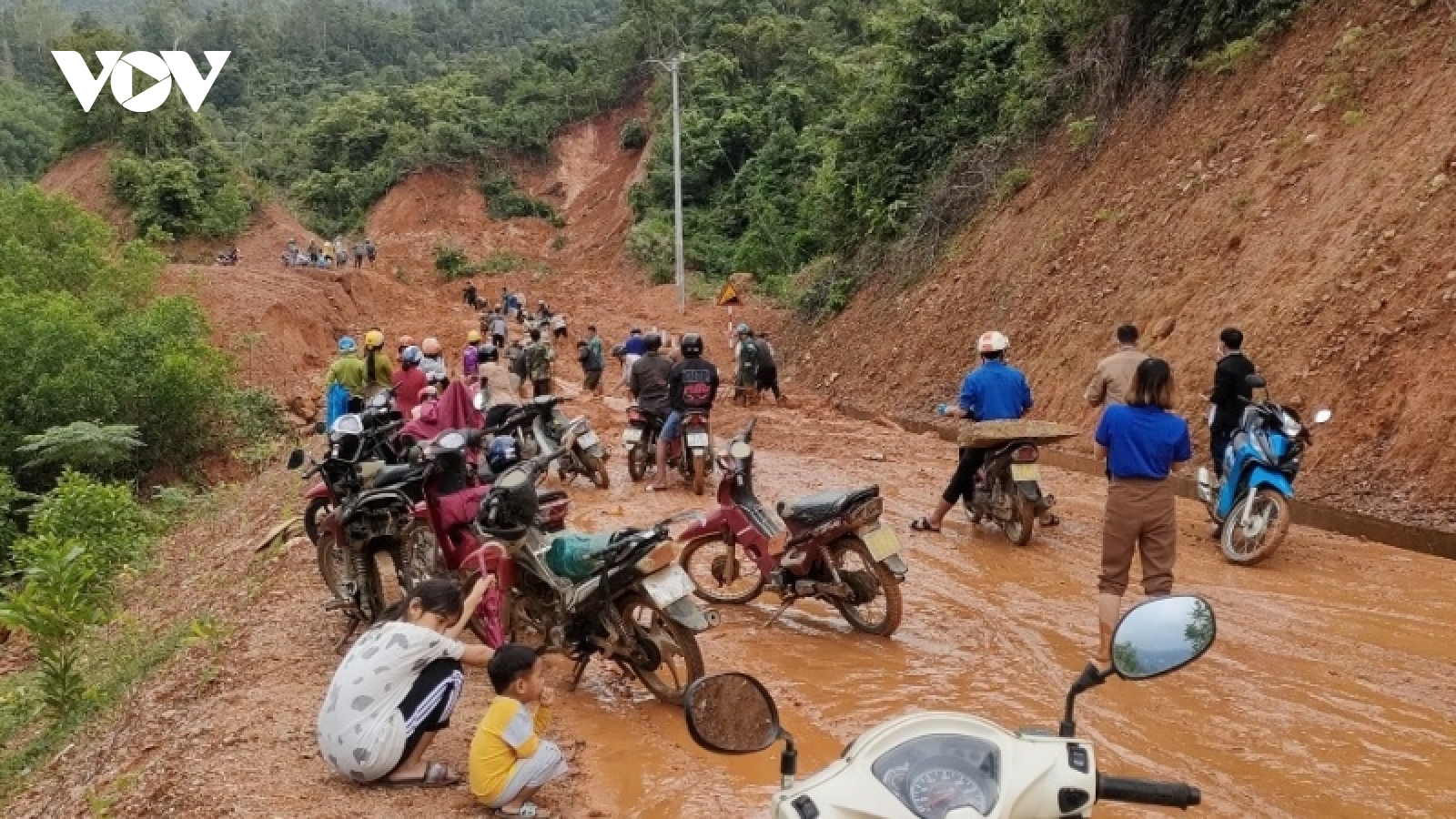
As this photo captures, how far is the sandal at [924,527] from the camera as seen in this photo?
9633 millimetres

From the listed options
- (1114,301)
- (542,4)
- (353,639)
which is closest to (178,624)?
(353,639)

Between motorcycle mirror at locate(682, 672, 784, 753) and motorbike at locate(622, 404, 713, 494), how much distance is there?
8.71 metres

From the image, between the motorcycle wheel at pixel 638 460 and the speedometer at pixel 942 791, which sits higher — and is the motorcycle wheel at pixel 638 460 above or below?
below

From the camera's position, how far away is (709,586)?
313 inches

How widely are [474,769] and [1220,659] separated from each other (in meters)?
4.28

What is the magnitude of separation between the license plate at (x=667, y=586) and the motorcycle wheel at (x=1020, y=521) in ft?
13.9

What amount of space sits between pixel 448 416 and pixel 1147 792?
27.3ft

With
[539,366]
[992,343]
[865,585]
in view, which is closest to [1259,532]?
[992,343]

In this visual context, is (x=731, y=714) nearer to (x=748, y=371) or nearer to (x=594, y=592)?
(x=594, y=592)

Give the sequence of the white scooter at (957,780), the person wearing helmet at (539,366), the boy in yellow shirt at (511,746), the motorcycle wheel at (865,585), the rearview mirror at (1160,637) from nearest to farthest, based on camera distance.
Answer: the white scooter at (957,780) → the rearview mirror at (1160,637) → the boy in yellow shirt at (511,746) → the motorcycle wheel at (865,585) → the person wearing helmet at (539,366)

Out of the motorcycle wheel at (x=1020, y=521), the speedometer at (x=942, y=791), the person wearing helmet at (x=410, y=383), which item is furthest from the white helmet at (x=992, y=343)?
the speedometer at (x=942, y=791)

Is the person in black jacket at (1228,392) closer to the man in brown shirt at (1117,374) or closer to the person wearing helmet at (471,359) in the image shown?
the man in brown shirt at (1117,374)

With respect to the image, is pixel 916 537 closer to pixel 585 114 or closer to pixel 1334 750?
pixel 1334 750

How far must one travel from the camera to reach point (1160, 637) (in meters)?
2.49
